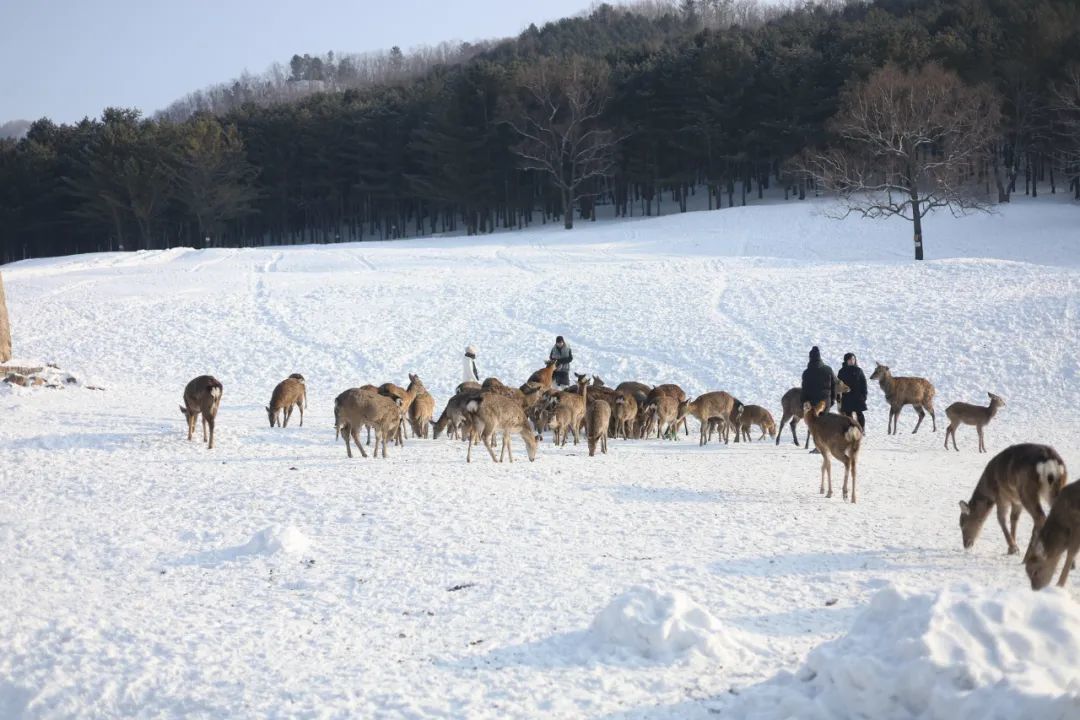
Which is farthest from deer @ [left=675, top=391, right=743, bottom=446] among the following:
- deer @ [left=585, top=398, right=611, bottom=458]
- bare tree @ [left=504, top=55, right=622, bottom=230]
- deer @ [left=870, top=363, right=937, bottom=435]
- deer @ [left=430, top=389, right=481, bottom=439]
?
bare tree @ [left=504, top=55, right=622, bottom=230]

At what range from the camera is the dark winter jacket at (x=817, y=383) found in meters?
17.0

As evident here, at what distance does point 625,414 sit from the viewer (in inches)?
728

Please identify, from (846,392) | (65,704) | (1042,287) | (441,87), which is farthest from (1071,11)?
(65,704)

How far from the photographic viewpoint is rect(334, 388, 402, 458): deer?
14.6 meters

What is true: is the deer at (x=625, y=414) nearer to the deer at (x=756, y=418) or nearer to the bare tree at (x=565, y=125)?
the deer at (x=756, y=418)

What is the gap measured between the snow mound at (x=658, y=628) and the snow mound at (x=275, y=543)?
3888mm

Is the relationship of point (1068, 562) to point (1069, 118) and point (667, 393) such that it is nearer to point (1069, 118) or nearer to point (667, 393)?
point (667, 393)

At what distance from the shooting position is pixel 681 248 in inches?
1826

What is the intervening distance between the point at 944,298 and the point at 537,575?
2510 cm

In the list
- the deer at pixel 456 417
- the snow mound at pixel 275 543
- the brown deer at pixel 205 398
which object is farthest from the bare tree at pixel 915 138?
the snow mound at pixel 275 543

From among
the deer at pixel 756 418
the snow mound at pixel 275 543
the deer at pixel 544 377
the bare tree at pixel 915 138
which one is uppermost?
the bare tree at pixel 915 138

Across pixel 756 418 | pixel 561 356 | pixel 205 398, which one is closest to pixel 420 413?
pixel 205 398

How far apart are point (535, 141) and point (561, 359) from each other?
4506 cm

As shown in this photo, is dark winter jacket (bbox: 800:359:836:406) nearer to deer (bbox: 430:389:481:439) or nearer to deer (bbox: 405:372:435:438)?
deer (bbox: 430:389:481:439)
